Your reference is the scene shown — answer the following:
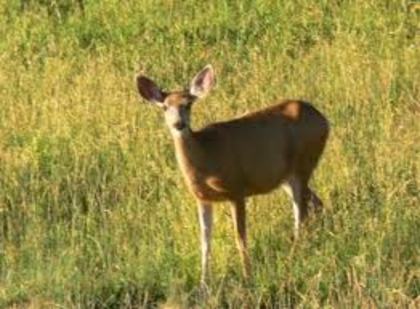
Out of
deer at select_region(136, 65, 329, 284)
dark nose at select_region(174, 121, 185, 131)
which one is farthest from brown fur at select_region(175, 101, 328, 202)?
dark nose at select_region(174, 121, 185, 131)

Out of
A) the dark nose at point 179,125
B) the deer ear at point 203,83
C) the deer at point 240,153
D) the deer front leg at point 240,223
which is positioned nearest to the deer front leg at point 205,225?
the deer at point 240,153

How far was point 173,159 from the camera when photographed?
921cm

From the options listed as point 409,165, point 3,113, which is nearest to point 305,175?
point 409,165

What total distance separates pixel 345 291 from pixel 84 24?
7.37m

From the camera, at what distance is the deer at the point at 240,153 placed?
24.9 feet

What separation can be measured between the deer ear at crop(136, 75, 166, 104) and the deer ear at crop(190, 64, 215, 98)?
0.20 m

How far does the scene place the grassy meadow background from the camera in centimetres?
723

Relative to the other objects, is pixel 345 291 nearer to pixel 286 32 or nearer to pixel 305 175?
pixel 305 175

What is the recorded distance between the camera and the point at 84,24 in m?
13.7

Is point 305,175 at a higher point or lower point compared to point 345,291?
higher

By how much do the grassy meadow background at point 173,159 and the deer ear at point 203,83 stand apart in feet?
2.76

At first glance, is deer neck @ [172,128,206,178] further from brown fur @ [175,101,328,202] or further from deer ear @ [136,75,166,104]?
deer ear @ [136,75,166,104]

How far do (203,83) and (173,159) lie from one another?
1.55 meters

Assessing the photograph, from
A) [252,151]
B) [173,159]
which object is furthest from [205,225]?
[173,159]
